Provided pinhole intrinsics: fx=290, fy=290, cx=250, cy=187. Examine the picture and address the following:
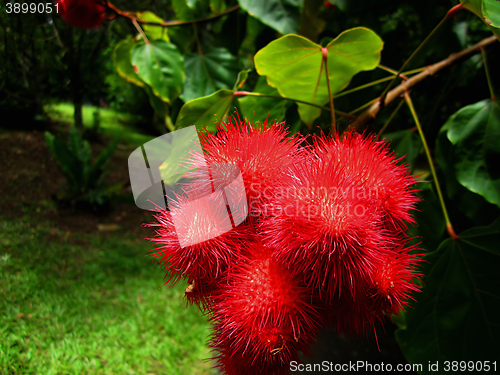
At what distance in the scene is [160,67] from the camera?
883 millimetres

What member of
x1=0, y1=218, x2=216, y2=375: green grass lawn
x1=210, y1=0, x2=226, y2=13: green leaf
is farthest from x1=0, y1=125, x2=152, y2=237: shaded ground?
x1=210, y1=0, x2=226, y2=13: green leaf

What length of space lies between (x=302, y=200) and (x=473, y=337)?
0.70 metres

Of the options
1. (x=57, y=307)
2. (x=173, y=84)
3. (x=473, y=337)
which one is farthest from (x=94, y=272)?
(x=473, y=337)

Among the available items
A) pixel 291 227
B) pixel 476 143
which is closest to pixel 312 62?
pixel 291 227

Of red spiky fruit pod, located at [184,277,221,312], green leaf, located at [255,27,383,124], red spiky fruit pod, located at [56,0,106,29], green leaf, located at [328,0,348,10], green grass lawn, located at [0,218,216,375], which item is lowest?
green grass lawn, located at [0,218,216,375]

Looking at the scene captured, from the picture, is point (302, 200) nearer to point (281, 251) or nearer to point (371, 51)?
point (281, 251)

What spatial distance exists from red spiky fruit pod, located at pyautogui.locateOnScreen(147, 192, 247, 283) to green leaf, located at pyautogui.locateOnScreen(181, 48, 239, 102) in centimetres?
62

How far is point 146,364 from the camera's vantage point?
1.21m

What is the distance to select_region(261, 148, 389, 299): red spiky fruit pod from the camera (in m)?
0.35

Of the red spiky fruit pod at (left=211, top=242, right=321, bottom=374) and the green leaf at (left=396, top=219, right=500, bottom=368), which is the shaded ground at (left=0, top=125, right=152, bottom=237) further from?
the green leaf at (left=396, top=219, right=500, bottom=368)

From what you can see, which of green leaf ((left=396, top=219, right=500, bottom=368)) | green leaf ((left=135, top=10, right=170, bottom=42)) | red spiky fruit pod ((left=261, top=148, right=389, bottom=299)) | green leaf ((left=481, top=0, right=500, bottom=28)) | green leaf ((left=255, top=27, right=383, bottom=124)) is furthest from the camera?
green leaf ((left=135, top=10, right=170, bottom=42))

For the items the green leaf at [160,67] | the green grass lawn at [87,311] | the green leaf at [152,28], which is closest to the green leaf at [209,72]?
the green leaf at [160,67]

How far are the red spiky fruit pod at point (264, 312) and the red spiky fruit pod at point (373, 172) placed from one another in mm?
160

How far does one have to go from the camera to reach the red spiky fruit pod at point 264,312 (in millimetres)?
375
